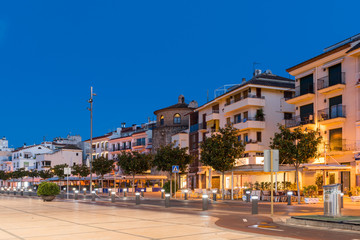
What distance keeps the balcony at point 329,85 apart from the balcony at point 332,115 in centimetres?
154

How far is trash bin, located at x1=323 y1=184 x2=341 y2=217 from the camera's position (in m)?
14.4

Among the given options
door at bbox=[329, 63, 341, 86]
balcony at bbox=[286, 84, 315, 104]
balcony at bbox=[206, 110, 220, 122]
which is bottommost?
balcony at bbox=[206, 110, 220, 122]

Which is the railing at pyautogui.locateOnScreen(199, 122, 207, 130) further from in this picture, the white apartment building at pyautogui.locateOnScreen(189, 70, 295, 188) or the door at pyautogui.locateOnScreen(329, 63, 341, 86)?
the door at pyautogui.locateOnScreen(329, 63, 341, 86)

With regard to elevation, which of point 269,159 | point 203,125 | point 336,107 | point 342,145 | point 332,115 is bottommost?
point 269,159

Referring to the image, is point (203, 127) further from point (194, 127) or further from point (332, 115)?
point (332, 115)

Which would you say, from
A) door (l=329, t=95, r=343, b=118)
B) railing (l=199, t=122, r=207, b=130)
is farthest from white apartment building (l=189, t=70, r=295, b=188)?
door (l=329, t=95, r=343, b=118)

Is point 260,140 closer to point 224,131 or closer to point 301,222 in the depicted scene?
point 224,131

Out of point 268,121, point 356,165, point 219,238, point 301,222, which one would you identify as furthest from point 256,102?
point 219,238

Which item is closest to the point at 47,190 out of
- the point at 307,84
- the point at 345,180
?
the point at 345,180

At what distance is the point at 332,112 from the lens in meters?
39.9

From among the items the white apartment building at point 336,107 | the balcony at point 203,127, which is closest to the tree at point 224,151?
the white apartment building at point 336,107

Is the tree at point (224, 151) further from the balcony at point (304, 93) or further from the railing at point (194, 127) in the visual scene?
the railing at point (194, 127)

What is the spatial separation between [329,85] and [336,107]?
2.31 meters

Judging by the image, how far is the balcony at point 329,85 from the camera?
127 ft
